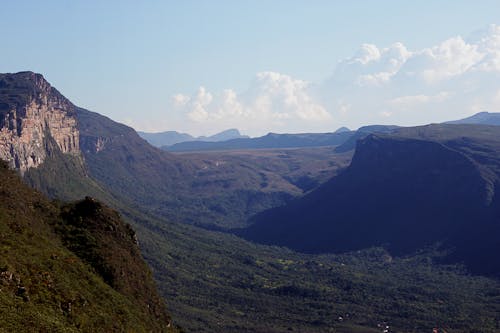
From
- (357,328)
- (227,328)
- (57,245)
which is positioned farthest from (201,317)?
(57,245)

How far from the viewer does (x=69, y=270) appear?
72.8m

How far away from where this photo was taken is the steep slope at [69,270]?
58562 millimetres

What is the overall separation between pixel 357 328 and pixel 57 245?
13085cm

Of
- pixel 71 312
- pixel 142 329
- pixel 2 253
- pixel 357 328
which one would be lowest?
pixel 357 328

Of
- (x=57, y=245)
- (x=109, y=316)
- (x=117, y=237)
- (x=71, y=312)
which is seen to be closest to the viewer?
(x=71, y=312)

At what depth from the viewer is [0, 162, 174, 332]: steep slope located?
5856 centimetres

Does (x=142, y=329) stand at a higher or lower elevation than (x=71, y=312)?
lower

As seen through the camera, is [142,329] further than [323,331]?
No

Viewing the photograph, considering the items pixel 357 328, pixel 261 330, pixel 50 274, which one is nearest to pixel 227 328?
pixel 261 330

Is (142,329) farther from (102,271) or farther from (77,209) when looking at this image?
(77,209)

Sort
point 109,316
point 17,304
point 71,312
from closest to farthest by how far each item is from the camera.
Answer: point 17,304
point 71,312
point 109,316

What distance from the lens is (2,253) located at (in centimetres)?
6391

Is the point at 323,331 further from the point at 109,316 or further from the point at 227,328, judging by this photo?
the point at 109,316

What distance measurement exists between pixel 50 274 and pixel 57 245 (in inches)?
542
